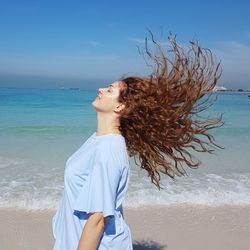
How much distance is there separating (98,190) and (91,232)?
216 mm

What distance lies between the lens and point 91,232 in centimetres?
205

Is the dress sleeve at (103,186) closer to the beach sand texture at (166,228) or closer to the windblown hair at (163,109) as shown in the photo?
the windblown hair at (163,109)

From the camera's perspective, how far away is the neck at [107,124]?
2.27 metres

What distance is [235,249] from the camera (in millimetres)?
4590

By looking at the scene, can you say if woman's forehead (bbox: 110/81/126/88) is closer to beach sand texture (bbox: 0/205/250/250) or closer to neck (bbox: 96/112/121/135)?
neck (bbox: 96/112/121/135)

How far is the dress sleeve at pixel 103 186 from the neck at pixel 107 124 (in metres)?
0.26

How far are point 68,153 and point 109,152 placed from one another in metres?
8.19

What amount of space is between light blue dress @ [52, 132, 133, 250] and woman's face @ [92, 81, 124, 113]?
165mm

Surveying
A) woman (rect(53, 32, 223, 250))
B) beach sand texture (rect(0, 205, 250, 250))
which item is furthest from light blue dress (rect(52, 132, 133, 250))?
beach sand texture (rect(0, 205, 250, 250))

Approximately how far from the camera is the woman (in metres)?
2.05

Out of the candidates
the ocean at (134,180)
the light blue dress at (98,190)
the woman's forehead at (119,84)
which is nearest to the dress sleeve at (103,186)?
the light blue dress at (98,190)

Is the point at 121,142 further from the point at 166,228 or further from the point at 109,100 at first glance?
the point at 166,228

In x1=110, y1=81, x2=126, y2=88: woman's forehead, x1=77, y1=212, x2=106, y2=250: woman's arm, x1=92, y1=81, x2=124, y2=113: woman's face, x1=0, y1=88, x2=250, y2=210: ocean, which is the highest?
x1=110, y1=81, x2=126, y2=88: woman's forehead

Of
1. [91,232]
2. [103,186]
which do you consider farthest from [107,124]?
[91,232]
